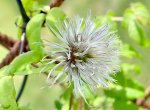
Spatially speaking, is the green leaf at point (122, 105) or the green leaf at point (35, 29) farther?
the green leaf at point (122, 105)

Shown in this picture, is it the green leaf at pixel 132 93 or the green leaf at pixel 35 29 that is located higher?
the green leaf at pixel 35 29

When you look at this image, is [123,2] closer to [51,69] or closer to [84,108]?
[84,108]

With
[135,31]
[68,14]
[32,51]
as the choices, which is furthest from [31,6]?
[68,14]

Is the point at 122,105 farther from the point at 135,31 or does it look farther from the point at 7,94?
the point at 7,94

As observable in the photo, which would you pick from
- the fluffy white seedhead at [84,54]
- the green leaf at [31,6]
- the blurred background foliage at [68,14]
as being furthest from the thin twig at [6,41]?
the blurred background foliage at [68,14]

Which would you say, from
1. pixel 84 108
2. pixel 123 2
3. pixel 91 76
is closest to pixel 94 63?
pixel 91 76

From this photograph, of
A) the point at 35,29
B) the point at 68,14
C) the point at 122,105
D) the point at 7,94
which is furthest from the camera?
the point at 68,14

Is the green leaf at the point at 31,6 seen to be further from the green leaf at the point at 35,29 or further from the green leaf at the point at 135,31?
the green leaf at the point at 135,31
